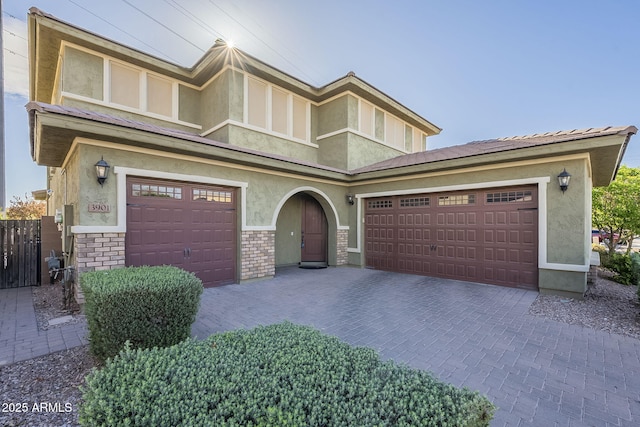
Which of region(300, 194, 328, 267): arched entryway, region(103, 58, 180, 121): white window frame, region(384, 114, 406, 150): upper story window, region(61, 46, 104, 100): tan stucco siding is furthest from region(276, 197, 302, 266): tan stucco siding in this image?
region(61, 46, 104, 100): tan stucco siding

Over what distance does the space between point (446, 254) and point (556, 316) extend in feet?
10.9

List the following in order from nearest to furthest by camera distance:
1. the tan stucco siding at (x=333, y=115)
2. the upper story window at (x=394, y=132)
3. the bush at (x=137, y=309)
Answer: the bush at (x=137, y=309), the tan stucco siding at (x=333, y=115), the upper story window at (x=394, y=132)

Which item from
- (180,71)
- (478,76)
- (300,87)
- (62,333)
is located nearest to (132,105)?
(180,71)

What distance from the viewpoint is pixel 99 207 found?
18.5ft

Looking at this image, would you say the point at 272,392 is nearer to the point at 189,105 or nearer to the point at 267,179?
the point at 267,179

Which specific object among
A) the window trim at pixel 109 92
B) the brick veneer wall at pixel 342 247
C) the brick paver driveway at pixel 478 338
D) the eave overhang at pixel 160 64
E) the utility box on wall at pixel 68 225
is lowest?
the brick paver driveway at pixel 478 338

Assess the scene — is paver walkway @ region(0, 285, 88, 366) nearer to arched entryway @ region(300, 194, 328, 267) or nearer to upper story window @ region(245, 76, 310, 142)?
upper story window @ region(245, 76, 310, 142)

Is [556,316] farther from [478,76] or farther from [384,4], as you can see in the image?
[478,76]

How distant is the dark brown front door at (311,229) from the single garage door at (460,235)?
1.95 meters

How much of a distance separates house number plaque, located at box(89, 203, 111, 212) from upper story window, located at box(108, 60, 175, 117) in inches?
172

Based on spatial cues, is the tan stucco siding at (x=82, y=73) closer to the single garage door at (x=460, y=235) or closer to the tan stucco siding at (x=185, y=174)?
the tan stucco siding at (x=185, y=174)

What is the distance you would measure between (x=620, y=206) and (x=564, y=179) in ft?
28.9

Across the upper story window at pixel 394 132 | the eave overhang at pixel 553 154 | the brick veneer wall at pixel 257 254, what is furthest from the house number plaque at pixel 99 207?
the upper story window at pixel 394 132

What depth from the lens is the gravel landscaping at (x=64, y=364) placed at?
8.80 feet
